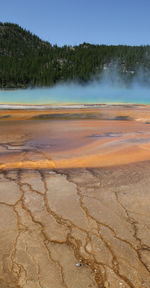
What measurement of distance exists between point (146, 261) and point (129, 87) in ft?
157

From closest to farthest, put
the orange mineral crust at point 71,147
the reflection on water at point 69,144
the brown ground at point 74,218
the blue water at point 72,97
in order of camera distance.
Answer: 1. the brown ground at point 74,218
2. the orange mineral crust at point 71,147
3. the reflection on water at point 69,144
4. the blue water at point 72,97

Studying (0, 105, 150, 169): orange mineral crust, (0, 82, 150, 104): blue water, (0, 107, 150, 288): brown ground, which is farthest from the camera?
(0, 82, 150, 104): blue water

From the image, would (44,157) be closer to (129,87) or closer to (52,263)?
(52,263)

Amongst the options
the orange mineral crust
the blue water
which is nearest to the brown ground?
the orange mineral crust

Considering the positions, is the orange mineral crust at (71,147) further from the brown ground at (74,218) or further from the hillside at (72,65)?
the hillside at (72,65)

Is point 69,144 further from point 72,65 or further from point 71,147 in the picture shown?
point 72,65

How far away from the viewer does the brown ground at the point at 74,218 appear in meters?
2.08

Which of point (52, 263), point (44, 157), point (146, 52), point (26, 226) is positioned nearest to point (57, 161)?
point (44, 157)

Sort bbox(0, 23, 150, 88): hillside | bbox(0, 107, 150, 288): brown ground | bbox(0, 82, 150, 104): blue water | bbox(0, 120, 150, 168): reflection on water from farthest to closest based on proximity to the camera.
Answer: bbox(0, 23, 150, 88): hillside < bbox(0, 82, 150, 104): blue water < bbox(0, 120, 150, 168): reflection on water < bbox(0, 107, 150, 288): brown ground

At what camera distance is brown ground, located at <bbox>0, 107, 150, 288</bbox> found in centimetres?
208

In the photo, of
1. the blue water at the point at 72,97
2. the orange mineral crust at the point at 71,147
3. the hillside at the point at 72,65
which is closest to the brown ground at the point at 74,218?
the orange mineral crust at the point at 71,147

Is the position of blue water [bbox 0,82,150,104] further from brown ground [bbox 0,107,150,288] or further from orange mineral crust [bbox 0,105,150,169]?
brown ground [bbox 0,107,150,288]

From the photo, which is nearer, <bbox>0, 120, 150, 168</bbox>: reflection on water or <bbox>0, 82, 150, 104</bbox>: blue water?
<bbox>0, 120, 150, 168</bbox>: reflection on water

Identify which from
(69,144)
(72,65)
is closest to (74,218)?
(69,144)
